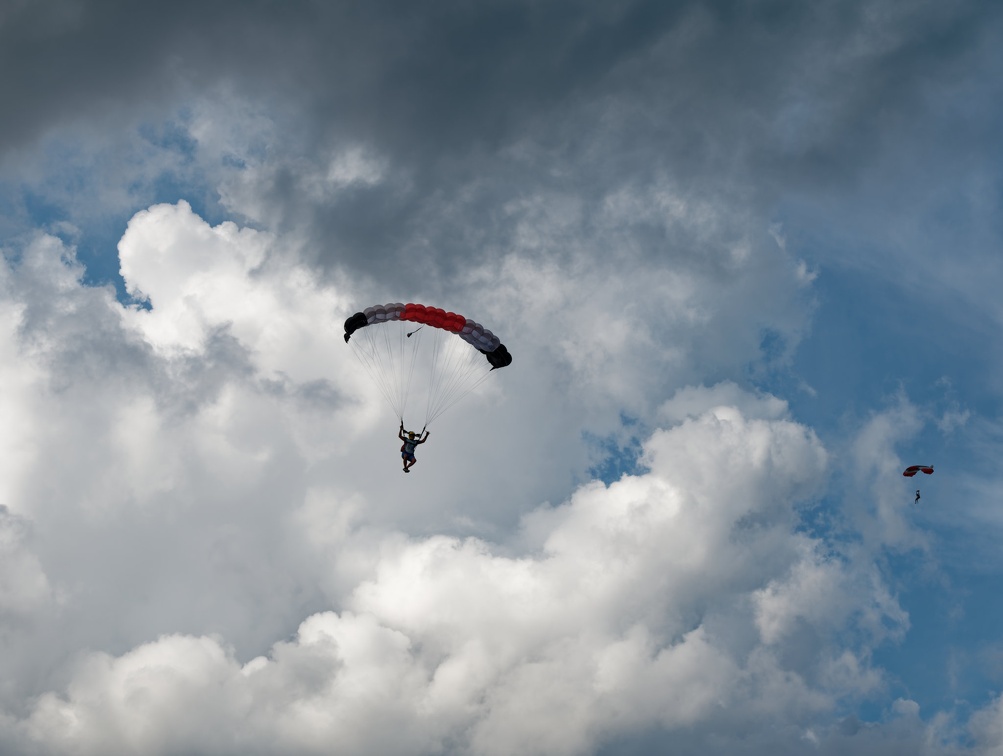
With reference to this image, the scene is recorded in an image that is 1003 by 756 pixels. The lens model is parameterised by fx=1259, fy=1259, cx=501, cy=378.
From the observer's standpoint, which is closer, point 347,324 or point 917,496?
point 347,324

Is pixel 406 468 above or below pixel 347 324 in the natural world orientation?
below

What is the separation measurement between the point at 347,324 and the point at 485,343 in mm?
13805

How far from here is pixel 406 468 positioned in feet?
402

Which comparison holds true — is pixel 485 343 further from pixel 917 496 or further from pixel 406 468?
pixel 917 496

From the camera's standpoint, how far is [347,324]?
12469cm

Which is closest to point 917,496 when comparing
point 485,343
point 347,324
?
point 485,343

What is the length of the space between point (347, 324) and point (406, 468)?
1548 centimetres

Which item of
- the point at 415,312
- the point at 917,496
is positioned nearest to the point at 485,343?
the point at 415,312

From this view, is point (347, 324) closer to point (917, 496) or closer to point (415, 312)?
point (415, 312)

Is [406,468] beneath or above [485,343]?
beneath

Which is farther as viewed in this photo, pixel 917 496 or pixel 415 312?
pixel 917 496

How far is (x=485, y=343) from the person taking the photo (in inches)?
4934

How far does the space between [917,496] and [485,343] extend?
58300 mm

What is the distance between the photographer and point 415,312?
124 m
